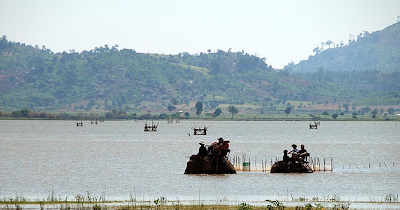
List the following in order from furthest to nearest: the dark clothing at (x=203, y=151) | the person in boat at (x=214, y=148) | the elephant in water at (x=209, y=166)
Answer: the elephant in water at (x=209, y=166) < the dark clothing at (x=203, y=151) < the person in boat at (x=214, y=148)

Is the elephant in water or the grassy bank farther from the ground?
the elephant in water

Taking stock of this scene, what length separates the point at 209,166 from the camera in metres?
53.0

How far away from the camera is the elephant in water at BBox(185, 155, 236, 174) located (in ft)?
174

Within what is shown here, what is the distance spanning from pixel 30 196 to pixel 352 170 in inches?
1281

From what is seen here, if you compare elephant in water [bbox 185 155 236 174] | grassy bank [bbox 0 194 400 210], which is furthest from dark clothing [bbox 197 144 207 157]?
grassy bank [bbox 0 194 400 210]

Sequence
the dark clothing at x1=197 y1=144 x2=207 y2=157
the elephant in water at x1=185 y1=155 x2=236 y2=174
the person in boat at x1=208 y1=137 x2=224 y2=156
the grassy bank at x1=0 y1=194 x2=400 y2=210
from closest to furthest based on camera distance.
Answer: the grassy bank at x1=0 y1=194 x2=400 y2=210 < the person in boat at x1=208 y1=137 x2=224 y2=156 < the dark clothing at x1=197 y1=144 x2=207 y2=157 < the elephant in water at x1=185 y1=155 x2=236 y2=174

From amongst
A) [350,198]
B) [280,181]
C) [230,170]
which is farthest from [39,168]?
[350,198]

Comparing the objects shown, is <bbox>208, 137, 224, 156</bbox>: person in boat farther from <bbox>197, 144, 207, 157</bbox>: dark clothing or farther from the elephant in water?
the elephant in water

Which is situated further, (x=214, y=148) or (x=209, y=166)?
(x=209, y=166)

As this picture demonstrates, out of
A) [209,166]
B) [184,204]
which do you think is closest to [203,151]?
[209,166]

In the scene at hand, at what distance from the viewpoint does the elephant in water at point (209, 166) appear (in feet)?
174

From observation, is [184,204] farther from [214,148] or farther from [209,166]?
[209,166]

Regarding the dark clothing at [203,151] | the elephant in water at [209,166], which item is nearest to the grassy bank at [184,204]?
the dark clothing at [203,151]

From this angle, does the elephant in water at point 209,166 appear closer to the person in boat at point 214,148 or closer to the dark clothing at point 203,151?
the dark clothing at point 203,151
